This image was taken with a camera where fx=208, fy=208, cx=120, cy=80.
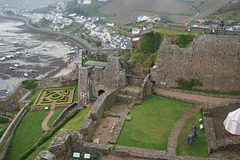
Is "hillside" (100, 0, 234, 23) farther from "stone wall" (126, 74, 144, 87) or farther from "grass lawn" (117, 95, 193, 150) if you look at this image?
"grass lawn" (117, 95, 193, 150)

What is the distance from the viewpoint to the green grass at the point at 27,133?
22770mm

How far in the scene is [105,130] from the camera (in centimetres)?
1738

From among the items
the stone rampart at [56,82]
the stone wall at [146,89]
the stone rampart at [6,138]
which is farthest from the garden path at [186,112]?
the stone rampart at [6,138]

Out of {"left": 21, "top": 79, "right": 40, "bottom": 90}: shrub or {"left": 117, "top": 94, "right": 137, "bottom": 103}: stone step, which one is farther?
{"left": 21, "top": 79, "right": 40, "bottom": 90}: shrub

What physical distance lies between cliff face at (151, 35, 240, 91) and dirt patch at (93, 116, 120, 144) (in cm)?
878

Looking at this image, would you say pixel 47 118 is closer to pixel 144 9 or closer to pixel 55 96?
pixel 55 96

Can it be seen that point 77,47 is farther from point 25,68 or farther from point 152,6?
point 152,6

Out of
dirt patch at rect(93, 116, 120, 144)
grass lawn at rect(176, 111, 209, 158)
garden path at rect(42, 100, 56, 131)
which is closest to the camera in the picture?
grass lawn at rect(176, 111, 209, 158)

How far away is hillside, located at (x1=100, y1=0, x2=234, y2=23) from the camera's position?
8081 cm

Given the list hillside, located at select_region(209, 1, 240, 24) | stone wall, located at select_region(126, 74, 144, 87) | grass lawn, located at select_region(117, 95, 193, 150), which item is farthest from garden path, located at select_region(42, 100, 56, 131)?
hillside, located at select_region(209, 1, 240, 24)

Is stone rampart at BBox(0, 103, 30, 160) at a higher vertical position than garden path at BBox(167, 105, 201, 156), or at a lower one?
lower

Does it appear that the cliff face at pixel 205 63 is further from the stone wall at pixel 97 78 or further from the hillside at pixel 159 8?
the hillside at pixel 159 8

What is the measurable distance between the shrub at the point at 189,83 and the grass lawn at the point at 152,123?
3.14 meters

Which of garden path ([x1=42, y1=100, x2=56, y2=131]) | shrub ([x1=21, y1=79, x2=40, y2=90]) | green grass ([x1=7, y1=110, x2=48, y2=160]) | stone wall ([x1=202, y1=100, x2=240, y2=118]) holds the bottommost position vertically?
green grass ([x1=7, y1=110, x2=48, y2=160])
